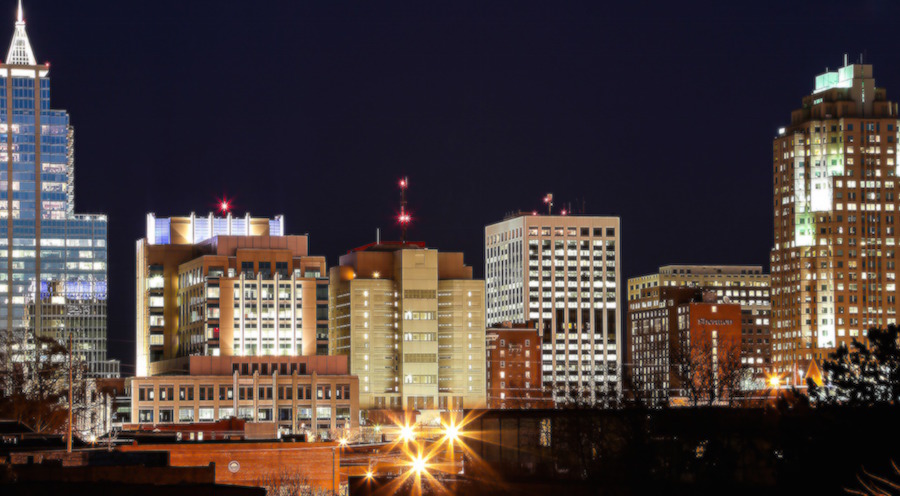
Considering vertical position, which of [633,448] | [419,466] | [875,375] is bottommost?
[419,466]

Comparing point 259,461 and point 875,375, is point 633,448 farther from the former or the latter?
point 875,375

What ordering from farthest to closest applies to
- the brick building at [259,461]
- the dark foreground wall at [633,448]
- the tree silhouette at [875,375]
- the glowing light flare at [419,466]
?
the glowing light flare at [419,466] < the brick building at [259,461] < the dark foreground wall at [633,448] < the tree silhouette at [875,375]

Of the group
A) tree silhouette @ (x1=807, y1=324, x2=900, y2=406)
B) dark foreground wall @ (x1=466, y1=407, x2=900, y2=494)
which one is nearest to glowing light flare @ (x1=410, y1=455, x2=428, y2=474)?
dark foreground wall @ (x1=466, y1=407, x2=900, y2=494)

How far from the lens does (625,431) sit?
407 feet

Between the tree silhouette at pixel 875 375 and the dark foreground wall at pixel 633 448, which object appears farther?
the dark foreground wall at pixel 633 448

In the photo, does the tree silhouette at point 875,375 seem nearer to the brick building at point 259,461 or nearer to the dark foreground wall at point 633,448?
the dark foreground wall at point 633,448

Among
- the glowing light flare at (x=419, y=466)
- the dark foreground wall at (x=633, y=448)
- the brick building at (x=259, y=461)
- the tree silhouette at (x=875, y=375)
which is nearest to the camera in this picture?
the tree silhouette at (x=875, y=375)

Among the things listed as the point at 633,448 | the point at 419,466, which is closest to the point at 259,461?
the point at 419,466

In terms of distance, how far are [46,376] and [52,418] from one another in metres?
32.0

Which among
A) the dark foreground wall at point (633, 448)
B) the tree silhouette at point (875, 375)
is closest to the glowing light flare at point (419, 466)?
the dark foreground wall at point (633, 448)

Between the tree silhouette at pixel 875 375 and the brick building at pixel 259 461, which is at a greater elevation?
the tree silhouette at pixel 875 375

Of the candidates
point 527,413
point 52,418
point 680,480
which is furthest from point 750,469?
point 52,418

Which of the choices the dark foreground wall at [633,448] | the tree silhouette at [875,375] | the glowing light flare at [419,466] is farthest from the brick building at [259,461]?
the tree silhouette at [875,375]

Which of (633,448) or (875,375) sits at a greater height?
(875,375)
